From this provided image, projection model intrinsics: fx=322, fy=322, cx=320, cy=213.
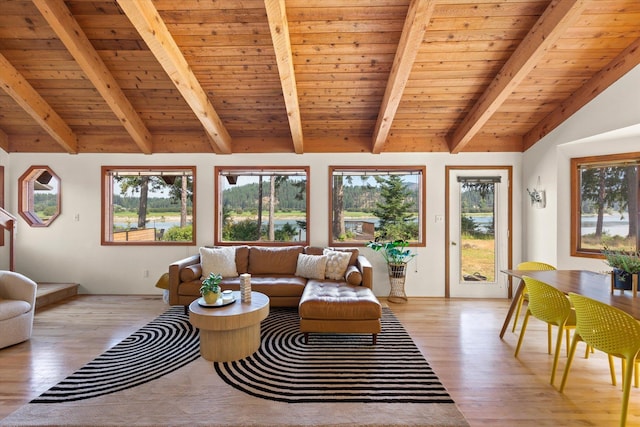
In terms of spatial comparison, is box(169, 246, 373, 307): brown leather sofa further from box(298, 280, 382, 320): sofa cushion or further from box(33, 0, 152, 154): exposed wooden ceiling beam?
box(33, 0, 152, 154): exposed wooden ceiling beam

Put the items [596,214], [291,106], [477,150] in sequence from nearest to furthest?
[291,106] → [596,214] → [477,150]

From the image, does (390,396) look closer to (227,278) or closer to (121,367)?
(121,367)

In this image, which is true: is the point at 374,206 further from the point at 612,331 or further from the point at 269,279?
the point at 612,331

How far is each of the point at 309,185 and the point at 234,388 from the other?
126 inches

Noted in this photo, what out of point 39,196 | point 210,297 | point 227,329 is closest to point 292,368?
point 227,329

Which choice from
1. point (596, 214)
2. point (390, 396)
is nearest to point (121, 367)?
point (390, 396)

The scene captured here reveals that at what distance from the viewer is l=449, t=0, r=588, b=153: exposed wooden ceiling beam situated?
2.65 metres

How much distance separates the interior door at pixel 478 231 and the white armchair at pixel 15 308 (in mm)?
5255

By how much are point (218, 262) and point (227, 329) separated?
5.89ft

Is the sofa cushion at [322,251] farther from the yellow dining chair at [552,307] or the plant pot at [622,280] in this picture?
the plant pot at [622,280]

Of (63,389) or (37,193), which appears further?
(37,193)

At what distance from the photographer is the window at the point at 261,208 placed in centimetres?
520

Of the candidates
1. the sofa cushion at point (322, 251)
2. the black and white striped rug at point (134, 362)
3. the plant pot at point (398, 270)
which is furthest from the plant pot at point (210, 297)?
the plant pot at point (398, 270)

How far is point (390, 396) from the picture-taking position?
232 centimetres
